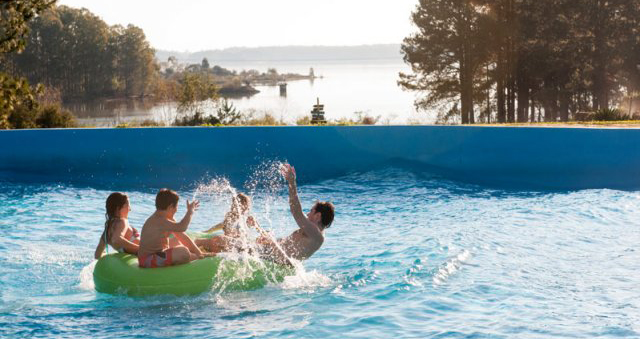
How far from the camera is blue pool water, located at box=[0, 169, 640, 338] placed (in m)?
5.12

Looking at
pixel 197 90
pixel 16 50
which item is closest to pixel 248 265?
pixel 16 50

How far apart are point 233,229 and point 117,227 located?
968 millimetres

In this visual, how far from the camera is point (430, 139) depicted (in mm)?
11812

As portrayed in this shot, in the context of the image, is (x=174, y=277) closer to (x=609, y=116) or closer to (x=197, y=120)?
(x=197, y=120)

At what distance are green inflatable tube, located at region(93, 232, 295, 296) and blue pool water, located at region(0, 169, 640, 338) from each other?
8cm

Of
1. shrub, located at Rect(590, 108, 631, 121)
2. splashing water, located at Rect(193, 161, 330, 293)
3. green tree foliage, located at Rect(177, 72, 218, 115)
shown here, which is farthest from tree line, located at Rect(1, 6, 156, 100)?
splashing water, located at Rect(193, 161, 330, 293)

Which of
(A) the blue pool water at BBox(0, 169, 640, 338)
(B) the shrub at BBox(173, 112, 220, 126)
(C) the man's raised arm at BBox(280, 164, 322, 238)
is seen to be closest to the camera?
(A) the blue pool water at BBox(0, 169, 640, 338)

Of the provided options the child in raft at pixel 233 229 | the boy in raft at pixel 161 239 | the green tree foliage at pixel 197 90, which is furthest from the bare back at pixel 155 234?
the green tree foliage at pixel 197 90

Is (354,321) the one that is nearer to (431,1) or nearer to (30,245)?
(30,245)

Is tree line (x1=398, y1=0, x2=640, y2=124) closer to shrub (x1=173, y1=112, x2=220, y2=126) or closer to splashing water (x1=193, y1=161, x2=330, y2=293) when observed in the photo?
shrub (x1=173, y1=112, x2=220, y2=126)

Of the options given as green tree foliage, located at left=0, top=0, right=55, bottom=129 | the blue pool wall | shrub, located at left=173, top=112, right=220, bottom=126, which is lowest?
the blue pool wall

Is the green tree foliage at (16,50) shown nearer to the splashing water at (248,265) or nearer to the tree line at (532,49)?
the splashing water at (248,265)

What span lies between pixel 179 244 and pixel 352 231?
2.75m

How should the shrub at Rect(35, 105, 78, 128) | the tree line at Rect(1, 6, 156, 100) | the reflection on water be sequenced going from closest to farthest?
the shrub at Rect(35, 105, 78, 128) < the reflection on water < the tree line at Rect(1, 6, 156, 100)
